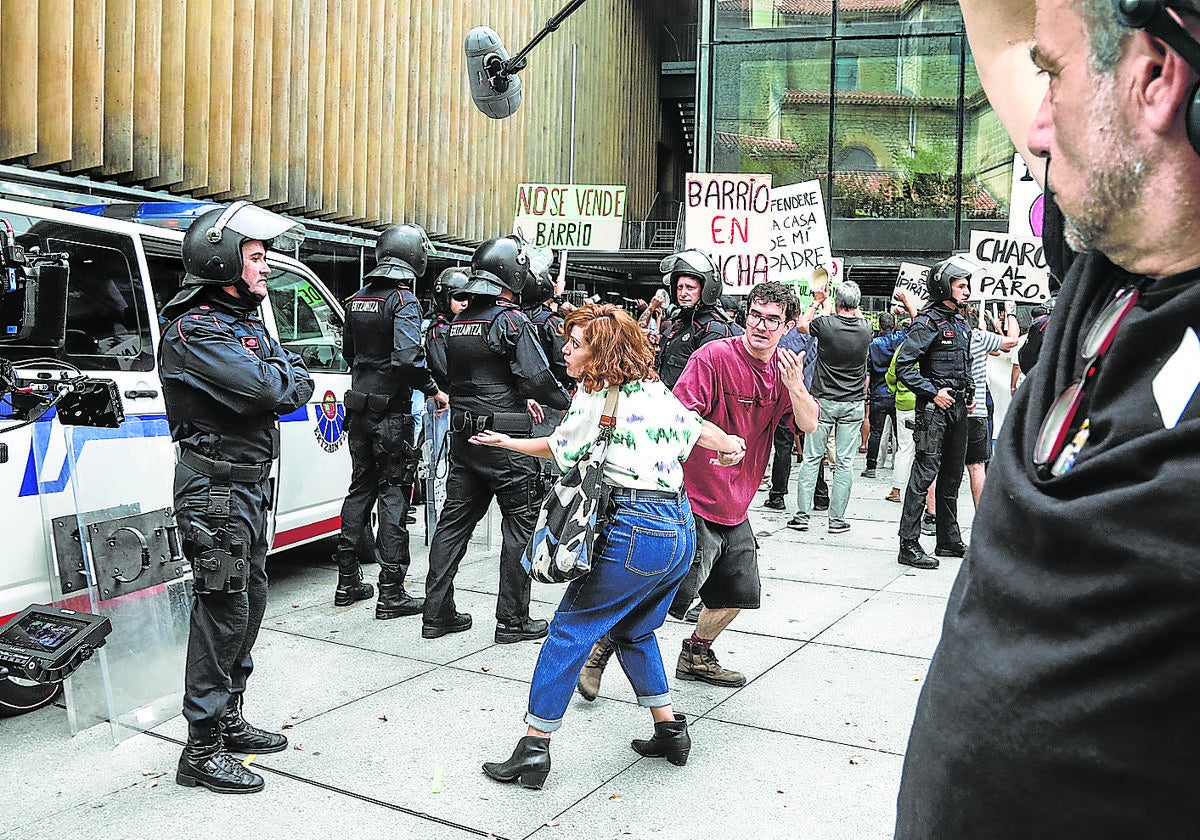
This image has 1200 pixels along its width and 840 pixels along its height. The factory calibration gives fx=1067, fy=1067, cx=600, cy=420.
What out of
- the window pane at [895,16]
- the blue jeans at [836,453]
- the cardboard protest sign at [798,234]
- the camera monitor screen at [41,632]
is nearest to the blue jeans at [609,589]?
the camera monitor screen at [41,632]

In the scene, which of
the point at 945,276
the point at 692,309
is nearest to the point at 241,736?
the point at 692,309

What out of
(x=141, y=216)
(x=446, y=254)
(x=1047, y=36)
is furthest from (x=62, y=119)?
(x=1047, y=36)

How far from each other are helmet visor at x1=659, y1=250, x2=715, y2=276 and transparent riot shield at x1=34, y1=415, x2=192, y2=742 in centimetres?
439

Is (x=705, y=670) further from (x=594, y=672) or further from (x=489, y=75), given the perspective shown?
(x=489, y=75)

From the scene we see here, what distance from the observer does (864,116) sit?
19.2m

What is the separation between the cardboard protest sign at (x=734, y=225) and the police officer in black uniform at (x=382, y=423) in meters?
4.34

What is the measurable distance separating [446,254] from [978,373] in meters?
7.94

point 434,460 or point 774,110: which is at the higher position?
point 774,110

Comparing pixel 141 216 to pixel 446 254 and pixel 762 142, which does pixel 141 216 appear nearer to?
pixel 446 254

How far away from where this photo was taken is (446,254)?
14.2 metres

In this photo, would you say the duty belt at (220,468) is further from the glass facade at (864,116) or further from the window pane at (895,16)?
the window pane at (895,16)

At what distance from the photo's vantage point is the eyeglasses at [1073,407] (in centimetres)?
91

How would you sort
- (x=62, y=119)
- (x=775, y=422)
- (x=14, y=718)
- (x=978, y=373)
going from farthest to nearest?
(x=978, y=373) < (x=62, y=119) < (x=775, y=422) < (x=14, y=718)

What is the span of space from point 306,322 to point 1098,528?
691cm
